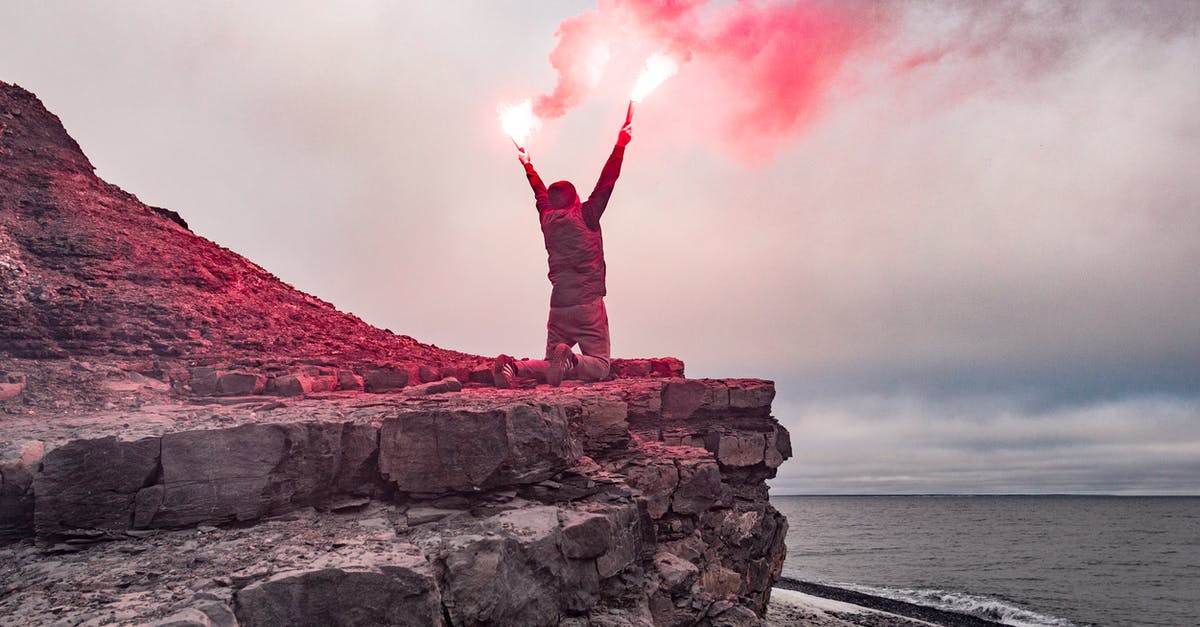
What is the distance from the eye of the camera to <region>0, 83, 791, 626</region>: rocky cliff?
25.5ft

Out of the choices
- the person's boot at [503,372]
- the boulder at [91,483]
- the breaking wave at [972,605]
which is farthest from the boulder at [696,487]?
the breaking wave at [972,605]

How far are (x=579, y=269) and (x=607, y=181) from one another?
2.07 m

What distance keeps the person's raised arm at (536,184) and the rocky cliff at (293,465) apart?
409cm

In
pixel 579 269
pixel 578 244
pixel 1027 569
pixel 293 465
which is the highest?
pixel 578 244

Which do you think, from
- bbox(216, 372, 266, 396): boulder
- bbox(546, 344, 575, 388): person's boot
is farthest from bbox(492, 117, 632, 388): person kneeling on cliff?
bbox(216, 372, 266, 396): boulder

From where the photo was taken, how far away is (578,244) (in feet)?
50.3

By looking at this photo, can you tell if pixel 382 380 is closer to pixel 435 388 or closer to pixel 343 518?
pixel 435 388

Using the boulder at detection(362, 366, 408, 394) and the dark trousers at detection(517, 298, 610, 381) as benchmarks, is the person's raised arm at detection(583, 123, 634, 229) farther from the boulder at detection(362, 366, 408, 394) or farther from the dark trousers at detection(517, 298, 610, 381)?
the boulder at detection(362, 366, 408, 394)

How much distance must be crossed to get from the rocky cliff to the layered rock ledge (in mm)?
31

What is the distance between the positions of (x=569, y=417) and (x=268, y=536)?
5.14 meters

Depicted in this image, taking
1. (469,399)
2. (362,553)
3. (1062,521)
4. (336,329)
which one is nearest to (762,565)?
(469,399)

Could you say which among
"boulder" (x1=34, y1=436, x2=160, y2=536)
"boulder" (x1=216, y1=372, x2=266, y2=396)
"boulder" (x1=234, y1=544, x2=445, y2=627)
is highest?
"boulder" (x1=216, y1=372, x2=266, y2=396)

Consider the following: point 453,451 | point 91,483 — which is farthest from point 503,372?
point 91,483

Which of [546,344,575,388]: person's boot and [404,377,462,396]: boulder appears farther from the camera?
[546,344,575,388]: person's boot
